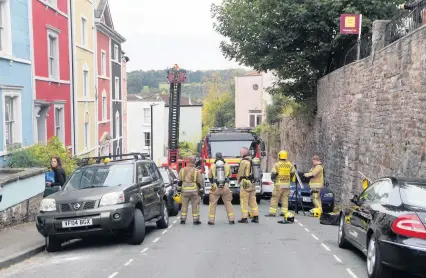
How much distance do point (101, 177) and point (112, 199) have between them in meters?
1.15

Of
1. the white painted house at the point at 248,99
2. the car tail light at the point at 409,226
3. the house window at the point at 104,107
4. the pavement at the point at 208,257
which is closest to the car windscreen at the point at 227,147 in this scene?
the pavement at the point at 208,257

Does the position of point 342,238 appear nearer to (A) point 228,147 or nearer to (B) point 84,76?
(A) point 228,147

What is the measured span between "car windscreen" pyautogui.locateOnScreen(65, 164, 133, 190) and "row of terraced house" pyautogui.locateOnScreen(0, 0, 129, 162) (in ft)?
20.3

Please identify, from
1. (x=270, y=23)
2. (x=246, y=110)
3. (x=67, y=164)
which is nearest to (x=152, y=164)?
(x=67, y=164)

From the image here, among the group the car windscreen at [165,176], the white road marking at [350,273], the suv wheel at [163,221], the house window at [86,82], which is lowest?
the suv wheel at [163,221]

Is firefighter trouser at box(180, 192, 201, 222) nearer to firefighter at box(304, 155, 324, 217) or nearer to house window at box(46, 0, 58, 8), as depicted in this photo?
firefighter at box(304, 155, 324, 217)

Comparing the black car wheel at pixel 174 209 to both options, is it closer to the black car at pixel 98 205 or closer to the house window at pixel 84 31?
the black car at pixel 98 205

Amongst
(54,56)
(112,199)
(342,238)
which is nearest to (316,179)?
(342,238)

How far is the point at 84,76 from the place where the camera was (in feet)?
89.8

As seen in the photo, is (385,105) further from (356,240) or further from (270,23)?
(270,23)

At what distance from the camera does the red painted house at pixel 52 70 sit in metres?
19.2

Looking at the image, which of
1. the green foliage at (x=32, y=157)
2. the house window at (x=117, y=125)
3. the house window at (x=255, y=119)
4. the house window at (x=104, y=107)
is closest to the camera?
the green foliage at (x=32, y=157)

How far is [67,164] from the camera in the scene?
1691cm

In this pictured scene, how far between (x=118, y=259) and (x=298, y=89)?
58.0 feet
